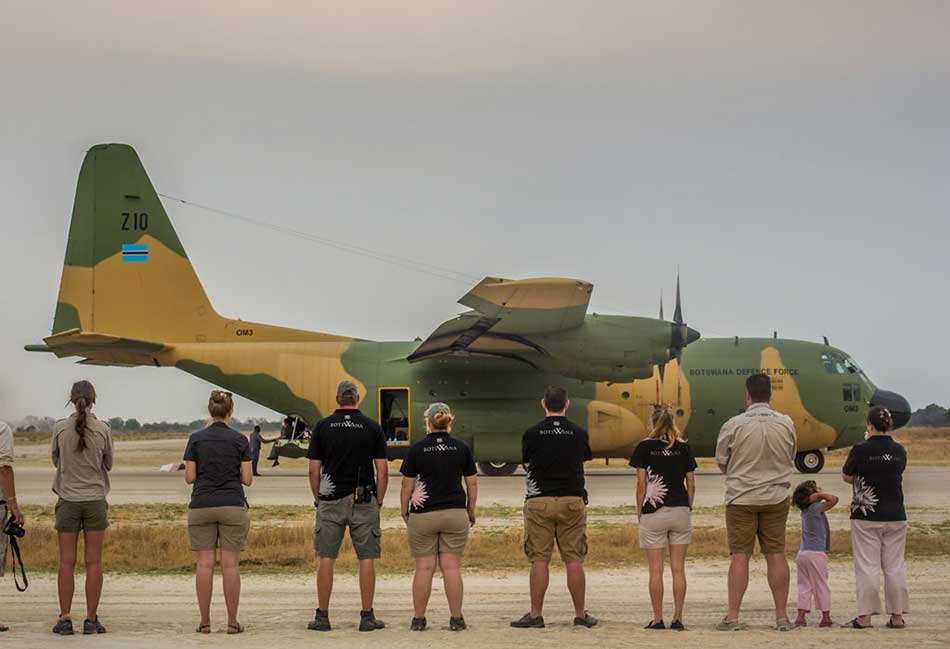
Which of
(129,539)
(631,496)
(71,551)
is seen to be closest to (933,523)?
(631,496)

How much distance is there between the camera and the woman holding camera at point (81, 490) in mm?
10375

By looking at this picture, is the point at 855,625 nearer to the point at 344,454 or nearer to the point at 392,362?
the point at 344,454

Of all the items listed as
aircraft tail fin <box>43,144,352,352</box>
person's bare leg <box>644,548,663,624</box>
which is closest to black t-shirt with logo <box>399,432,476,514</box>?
person's bare leg <box>644,548,663,624</box>

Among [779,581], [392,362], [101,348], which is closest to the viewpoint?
[779,581]

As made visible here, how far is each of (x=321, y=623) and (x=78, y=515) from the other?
2460 millimetres

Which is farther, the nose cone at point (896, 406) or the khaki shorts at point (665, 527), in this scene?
the nose cone at point (896, 406)

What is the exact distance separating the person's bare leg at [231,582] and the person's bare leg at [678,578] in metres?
3.98

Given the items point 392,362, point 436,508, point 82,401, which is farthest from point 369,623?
point 392,362

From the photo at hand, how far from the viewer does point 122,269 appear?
3086 centimetres

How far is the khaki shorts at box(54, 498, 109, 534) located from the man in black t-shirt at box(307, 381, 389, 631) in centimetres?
199

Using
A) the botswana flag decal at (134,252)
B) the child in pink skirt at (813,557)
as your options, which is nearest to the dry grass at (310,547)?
the child in pink skirt at (813,557)

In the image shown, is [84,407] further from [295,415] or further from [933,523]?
[295,415]

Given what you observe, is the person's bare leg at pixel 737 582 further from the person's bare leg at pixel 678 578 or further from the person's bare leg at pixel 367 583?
the person's bare leg at pixel 367 583

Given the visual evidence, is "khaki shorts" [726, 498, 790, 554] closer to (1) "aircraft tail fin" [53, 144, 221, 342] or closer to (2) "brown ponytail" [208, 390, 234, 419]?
(2) "brown ponytail" [208, 390, 234, 419]
